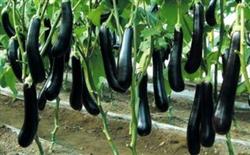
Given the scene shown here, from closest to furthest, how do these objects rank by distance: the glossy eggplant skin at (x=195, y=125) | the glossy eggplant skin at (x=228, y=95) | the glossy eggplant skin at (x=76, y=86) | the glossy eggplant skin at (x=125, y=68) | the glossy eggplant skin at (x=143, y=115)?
1. the glossy eggplant skin at (x=228, y=95)
2. the glossy eggplant skin at (x=125, y=68)
3. the glossy eggplant skin at (x=195, y=125)
4. the glossy eggplant skin at (x=143, y=115)
5. the glossy eggplant skin at (x=76, y=86)

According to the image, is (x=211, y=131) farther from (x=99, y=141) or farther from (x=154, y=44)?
(x=99, y=141)

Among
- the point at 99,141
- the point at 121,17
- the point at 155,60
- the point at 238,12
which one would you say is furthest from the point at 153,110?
the point at 238,12

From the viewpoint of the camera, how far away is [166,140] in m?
4.20

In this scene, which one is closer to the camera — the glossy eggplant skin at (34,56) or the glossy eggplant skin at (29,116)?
the glossy eggplant skin at (34,56)

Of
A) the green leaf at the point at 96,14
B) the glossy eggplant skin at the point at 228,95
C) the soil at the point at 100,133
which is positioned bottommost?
the soil at the point at 100,133

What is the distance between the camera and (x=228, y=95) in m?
1.30

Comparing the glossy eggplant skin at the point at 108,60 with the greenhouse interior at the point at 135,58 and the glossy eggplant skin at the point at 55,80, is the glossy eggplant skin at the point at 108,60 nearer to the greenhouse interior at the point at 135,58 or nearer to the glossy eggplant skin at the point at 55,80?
the greenhouse interior at the point at 135,58

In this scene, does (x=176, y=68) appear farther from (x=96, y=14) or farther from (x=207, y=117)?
(x=96, y=14)

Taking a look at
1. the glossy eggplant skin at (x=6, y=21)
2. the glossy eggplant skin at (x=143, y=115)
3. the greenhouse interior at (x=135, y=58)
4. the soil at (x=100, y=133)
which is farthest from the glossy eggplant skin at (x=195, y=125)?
the soil at (x=100, y=133)

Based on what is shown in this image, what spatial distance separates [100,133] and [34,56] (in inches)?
124

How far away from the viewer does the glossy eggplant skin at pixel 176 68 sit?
60.3 inches

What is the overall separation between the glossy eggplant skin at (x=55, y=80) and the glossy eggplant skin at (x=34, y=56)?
13 centimetres

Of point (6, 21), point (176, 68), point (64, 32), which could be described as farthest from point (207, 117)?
point (6, 21)

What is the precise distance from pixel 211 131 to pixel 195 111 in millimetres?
75
